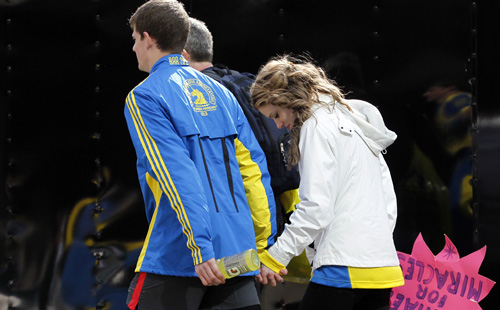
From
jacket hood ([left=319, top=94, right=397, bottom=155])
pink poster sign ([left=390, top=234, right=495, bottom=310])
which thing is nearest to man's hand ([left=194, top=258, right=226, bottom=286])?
jacket hood ([left=319, top=94, right=397, bottom=155])

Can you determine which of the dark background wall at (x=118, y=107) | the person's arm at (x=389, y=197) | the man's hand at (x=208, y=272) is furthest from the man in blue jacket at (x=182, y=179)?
the dark background wall at (x=118, y=107)

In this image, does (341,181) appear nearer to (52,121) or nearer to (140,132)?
(140,132)

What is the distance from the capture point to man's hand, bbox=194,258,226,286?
1.91 meters

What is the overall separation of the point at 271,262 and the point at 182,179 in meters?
0.49

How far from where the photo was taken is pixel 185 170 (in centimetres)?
193

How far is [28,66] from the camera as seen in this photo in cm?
323

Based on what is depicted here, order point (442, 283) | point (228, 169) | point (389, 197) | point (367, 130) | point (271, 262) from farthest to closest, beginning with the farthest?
point (442, 283)
point (389, 197)
point (367, 130)
point (271, 262)
point (228, 169)

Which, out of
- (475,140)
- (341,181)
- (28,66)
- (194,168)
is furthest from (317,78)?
(28,66)

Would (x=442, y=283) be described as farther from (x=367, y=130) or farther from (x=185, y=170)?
(x=185, y=170)

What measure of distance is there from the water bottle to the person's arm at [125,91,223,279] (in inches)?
1.5

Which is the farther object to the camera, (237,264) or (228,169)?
(228,169)

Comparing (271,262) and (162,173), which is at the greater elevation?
(162,173)

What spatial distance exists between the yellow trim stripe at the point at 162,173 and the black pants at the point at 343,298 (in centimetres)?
50

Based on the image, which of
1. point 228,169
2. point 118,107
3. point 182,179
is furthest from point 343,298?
point 118,107
